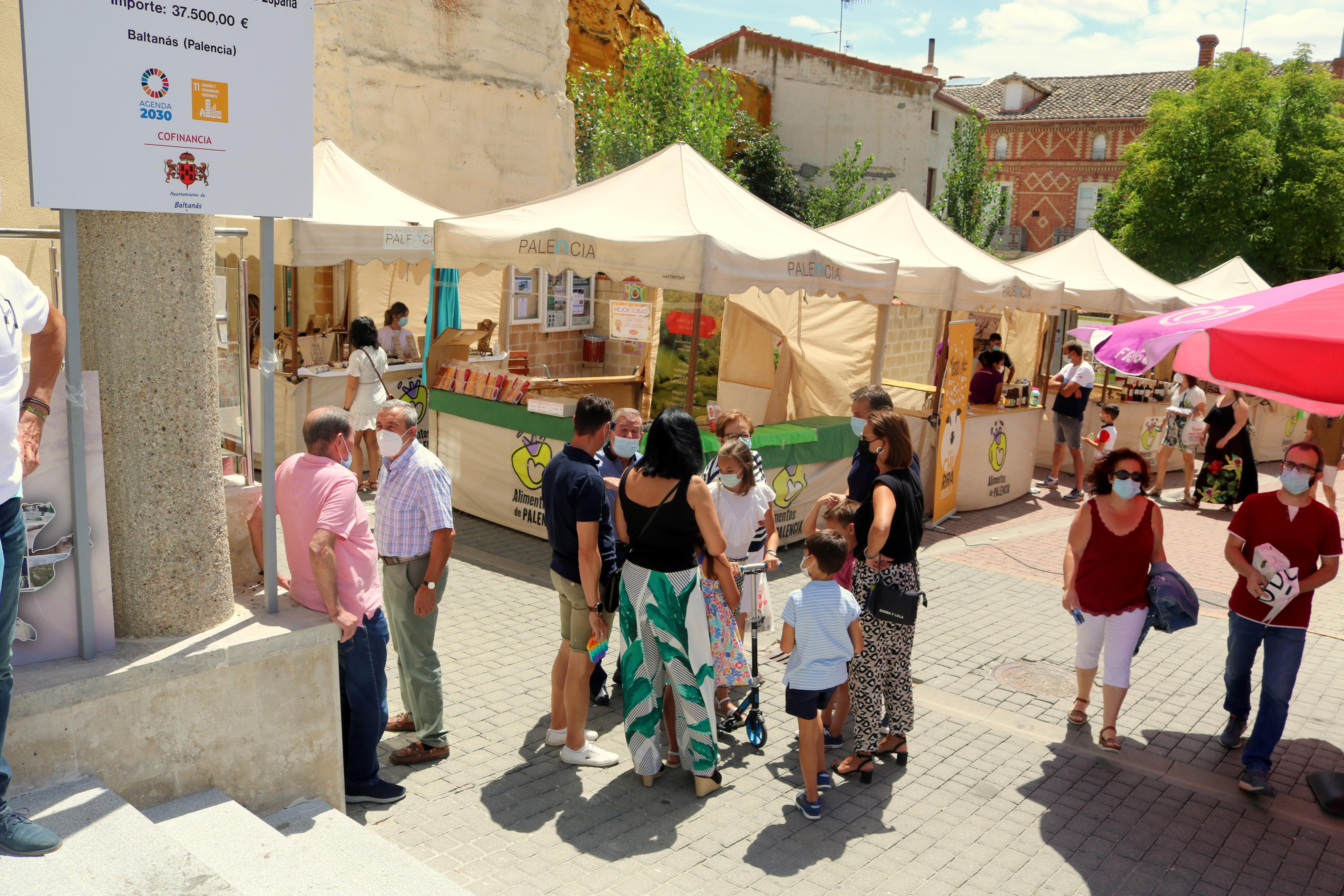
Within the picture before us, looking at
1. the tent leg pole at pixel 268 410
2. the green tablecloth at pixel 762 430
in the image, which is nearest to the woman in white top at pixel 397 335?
the green tablecloth at pixel 762 430

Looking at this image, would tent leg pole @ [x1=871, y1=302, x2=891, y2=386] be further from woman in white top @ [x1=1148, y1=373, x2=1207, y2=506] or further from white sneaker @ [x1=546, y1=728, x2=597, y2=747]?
white sneaker @ [x1=546, y1=728, x2=597, y2=747]

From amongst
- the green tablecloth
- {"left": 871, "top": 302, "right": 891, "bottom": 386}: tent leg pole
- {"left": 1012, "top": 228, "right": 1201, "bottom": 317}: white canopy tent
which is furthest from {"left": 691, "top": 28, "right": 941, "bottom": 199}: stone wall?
the green tablecloth

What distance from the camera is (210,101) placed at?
3354 mm

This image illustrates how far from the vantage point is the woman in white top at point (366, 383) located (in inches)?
392

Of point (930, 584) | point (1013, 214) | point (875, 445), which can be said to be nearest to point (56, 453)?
point (875, 445)

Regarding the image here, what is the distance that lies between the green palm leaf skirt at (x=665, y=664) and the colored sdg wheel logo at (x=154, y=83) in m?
2.81

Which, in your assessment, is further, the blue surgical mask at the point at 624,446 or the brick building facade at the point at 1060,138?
the brick building facade at the point at 1060,138

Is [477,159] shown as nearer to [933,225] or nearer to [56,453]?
[933,225]

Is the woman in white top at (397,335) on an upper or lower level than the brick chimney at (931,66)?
lower

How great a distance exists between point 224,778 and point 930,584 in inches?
256

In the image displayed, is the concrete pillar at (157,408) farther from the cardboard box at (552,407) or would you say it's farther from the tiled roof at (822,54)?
the tiled roof at (822,54)

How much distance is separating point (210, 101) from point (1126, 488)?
4.73 m

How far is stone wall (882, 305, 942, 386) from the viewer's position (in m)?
13.0

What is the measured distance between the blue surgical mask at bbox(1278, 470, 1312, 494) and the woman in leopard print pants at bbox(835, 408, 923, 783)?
1.99 m
